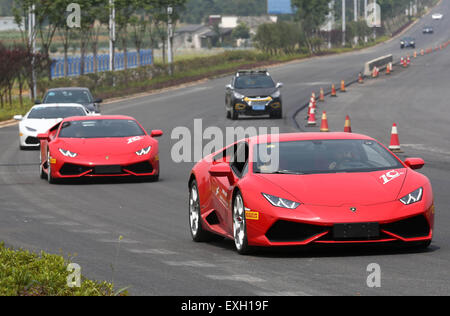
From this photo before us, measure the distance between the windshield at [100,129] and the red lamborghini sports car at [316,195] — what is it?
29.3 feet

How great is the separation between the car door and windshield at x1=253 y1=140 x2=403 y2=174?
0.79 ft

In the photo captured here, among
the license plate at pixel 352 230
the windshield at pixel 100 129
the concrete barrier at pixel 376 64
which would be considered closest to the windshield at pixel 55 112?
the windshield at pixel 100 129

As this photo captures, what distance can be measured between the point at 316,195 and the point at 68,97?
86.5ft

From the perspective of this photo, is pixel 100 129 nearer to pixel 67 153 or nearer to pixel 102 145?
pixel 102 145

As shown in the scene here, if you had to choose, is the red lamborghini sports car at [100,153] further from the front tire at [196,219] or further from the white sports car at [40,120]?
the white sports car at [40,120]

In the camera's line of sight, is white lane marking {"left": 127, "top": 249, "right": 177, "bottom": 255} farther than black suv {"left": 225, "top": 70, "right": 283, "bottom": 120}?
No

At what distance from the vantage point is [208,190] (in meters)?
11.9

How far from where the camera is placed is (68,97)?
35.8 meters

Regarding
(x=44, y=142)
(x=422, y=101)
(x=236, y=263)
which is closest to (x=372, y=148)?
(x=236, y=263)

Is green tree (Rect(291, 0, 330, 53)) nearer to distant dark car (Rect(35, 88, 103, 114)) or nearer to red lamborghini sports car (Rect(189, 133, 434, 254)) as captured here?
distant dark car (Rect(35, 88, 103, 114))

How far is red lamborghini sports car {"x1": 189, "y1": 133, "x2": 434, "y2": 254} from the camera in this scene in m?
10.1

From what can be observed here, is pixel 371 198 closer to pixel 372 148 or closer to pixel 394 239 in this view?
pixel 394 239

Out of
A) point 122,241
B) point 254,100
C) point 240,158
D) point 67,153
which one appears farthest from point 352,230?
point 254,100

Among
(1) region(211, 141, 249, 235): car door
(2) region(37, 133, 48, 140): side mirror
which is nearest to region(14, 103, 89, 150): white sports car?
(2) region(37, 133, 48, 140): side mirror
